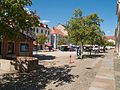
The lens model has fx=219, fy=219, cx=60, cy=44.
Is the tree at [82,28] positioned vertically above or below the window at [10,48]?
above

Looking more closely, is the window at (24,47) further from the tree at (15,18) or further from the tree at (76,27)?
the tree at (15,18)

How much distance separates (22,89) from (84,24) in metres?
24.0

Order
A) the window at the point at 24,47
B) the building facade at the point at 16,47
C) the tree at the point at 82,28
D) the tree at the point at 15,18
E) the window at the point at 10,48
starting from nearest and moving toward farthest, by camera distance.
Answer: the tree at the point at 15,18
the building facade at the point at 16,47
the window at the point at 10,48
the window at the point at 24,47
the tree at the point at 82,28

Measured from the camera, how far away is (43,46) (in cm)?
7275

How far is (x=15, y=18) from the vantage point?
1215 cm

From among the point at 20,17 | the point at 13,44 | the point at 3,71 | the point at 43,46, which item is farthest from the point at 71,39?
the point at 43,46

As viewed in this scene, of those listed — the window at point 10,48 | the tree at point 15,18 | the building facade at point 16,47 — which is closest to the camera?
the tree at point 15,18

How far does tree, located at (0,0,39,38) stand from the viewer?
11.6 meters

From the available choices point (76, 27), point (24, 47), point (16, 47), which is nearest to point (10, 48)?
point (16, 47)

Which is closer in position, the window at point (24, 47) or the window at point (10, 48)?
the window at point (10, 48)

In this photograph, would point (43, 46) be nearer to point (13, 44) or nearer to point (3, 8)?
point (13, 44)

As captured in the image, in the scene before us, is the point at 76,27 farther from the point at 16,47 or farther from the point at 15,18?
the point at 15,18

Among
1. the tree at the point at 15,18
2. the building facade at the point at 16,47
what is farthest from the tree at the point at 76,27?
the tree at the point at 15,18

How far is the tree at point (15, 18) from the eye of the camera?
11.6 m
